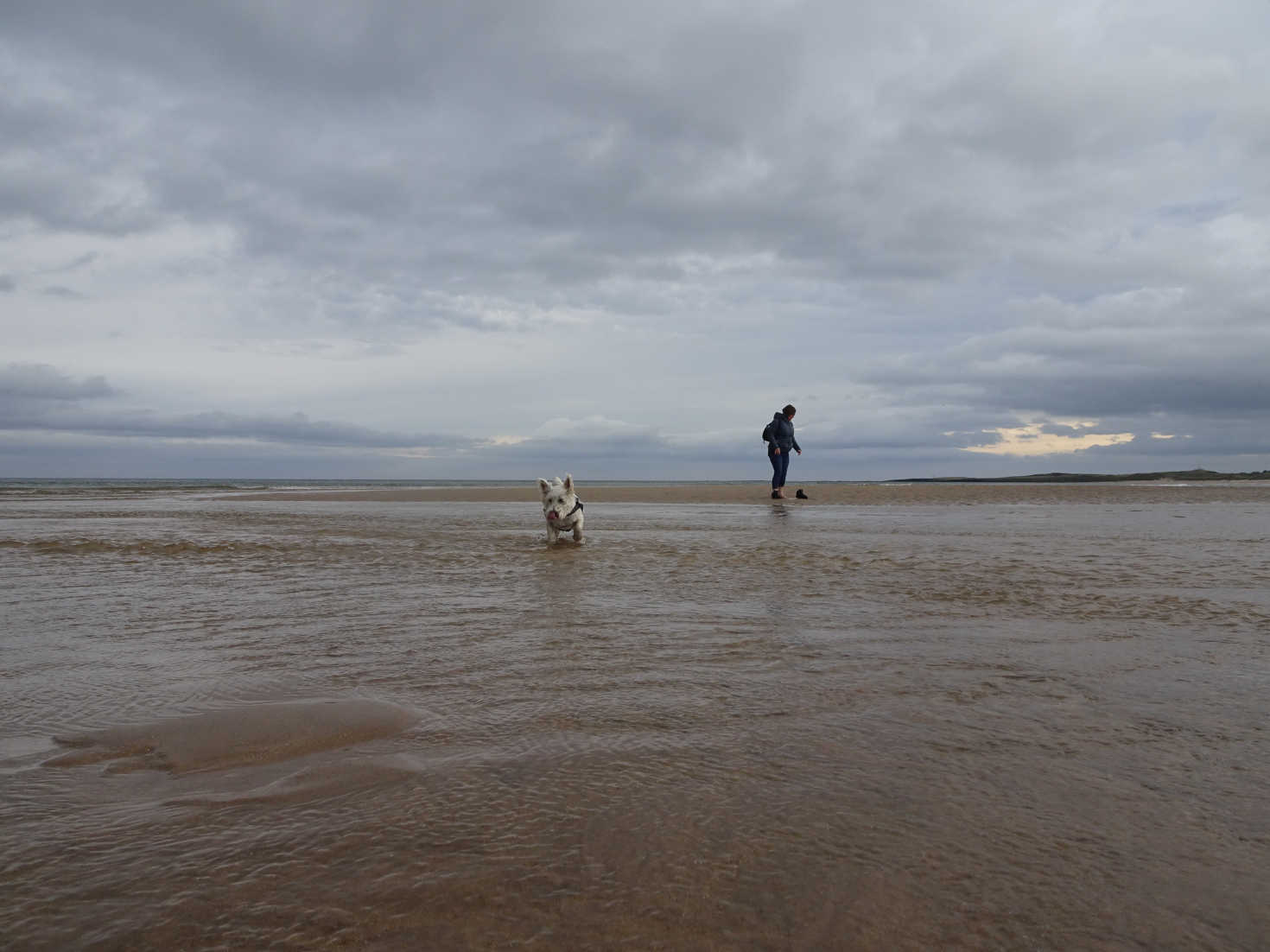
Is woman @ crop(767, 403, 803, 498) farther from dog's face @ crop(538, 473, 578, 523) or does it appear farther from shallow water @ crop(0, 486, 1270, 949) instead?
shallow water @ crop(0, 486, 1270, 949)

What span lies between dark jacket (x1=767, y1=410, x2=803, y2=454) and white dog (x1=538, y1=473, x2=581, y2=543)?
38.4ft

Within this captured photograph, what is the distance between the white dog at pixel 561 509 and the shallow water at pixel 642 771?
15.5 ft

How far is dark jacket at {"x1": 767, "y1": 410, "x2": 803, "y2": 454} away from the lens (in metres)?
21.6

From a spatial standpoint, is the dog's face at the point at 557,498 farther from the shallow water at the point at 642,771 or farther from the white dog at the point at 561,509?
the shallow water at the point at 642,771

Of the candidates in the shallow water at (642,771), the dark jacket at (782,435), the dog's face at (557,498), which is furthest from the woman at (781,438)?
the shallow water at (642,771)

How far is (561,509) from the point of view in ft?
35.9

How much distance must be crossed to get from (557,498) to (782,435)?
39.9ft

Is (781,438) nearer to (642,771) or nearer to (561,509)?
(561,509)

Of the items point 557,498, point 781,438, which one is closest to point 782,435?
point 781,438

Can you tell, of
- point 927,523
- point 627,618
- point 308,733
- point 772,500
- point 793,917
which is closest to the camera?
point 793,917

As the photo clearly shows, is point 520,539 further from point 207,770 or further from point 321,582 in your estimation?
point 207,770

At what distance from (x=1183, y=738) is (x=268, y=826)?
10.6 ft

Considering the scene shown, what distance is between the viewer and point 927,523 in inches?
532

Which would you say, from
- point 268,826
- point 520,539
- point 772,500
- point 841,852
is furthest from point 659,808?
point 772,500
